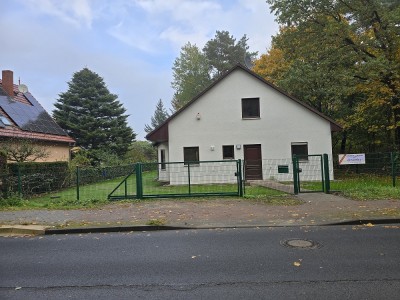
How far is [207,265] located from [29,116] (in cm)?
2296

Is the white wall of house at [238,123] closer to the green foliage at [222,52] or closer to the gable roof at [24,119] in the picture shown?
the gable roof at [24,119]

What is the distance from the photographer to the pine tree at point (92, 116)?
37594mm

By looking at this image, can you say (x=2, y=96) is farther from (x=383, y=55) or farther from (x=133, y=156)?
(x=383, y=55)

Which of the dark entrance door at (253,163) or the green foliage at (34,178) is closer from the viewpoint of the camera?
the green foliage at (34,178)

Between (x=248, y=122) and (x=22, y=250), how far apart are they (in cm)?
1591

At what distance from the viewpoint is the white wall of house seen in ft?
67.3

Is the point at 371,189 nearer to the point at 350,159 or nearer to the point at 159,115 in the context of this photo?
the point at 350,159

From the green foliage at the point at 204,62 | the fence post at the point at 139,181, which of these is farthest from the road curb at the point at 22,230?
the green foliage at the point at 204,62

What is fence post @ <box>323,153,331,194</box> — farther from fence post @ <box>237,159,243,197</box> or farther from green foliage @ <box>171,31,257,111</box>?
green foliage @ <box>171,31,257,111</box>

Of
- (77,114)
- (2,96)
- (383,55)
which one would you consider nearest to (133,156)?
(77,114)

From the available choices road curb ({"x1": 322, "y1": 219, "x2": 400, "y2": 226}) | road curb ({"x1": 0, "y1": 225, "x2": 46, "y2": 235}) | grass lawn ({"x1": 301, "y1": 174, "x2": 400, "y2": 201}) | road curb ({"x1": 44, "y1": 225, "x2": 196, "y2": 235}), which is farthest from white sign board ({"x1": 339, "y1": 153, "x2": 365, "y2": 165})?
road curb ({"x1": 0, "y1": 225, "x2": 46, "y2": 235})

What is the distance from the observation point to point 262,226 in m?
8.00

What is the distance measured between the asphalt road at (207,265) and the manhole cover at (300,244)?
0.07 meters

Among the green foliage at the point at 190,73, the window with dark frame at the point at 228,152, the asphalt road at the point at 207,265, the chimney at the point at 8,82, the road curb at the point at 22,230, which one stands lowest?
the asphalt road at the point at 207,265
